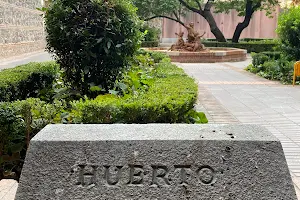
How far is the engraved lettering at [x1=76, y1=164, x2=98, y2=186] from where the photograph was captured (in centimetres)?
256

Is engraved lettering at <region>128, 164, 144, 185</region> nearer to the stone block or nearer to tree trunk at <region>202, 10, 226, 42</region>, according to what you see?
the stone block

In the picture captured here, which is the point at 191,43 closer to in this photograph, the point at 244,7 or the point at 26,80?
the point at 244,7

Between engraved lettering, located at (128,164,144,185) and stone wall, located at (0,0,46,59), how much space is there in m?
20.4

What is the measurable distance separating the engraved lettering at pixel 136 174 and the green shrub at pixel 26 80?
9.46 feet

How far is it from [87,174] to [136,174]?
0.30 m

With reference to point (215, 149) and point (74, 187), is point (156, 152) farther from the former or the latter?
point (74, 187)

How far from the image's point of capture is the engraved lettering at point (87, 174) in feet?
8.41

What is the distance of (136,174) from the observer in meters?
2.56

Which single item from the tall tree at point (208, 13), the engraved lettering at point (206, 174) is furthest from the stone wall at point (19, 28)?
the engraved lettering at point (206, 174)

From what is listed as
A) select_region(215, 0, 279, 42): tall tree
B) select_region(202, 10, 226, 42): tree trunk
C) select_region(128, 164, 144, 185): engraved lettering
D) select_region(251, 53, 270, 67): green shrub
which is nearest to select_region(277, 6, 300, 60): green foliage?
select_region(251, 53, 270, 67): green shrub

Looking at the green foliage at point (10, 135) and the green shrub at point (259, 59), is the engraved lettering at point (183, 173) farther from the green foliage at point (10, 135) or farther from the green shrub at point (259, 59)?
the green shrub at point (259, 59)

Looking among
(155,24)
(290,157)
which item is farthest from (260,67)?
(155,24)

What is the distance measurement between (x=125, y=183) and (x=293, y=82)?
10338mm

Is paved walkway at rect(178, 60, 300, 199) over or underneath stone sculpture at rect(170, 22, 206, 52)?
underneath
